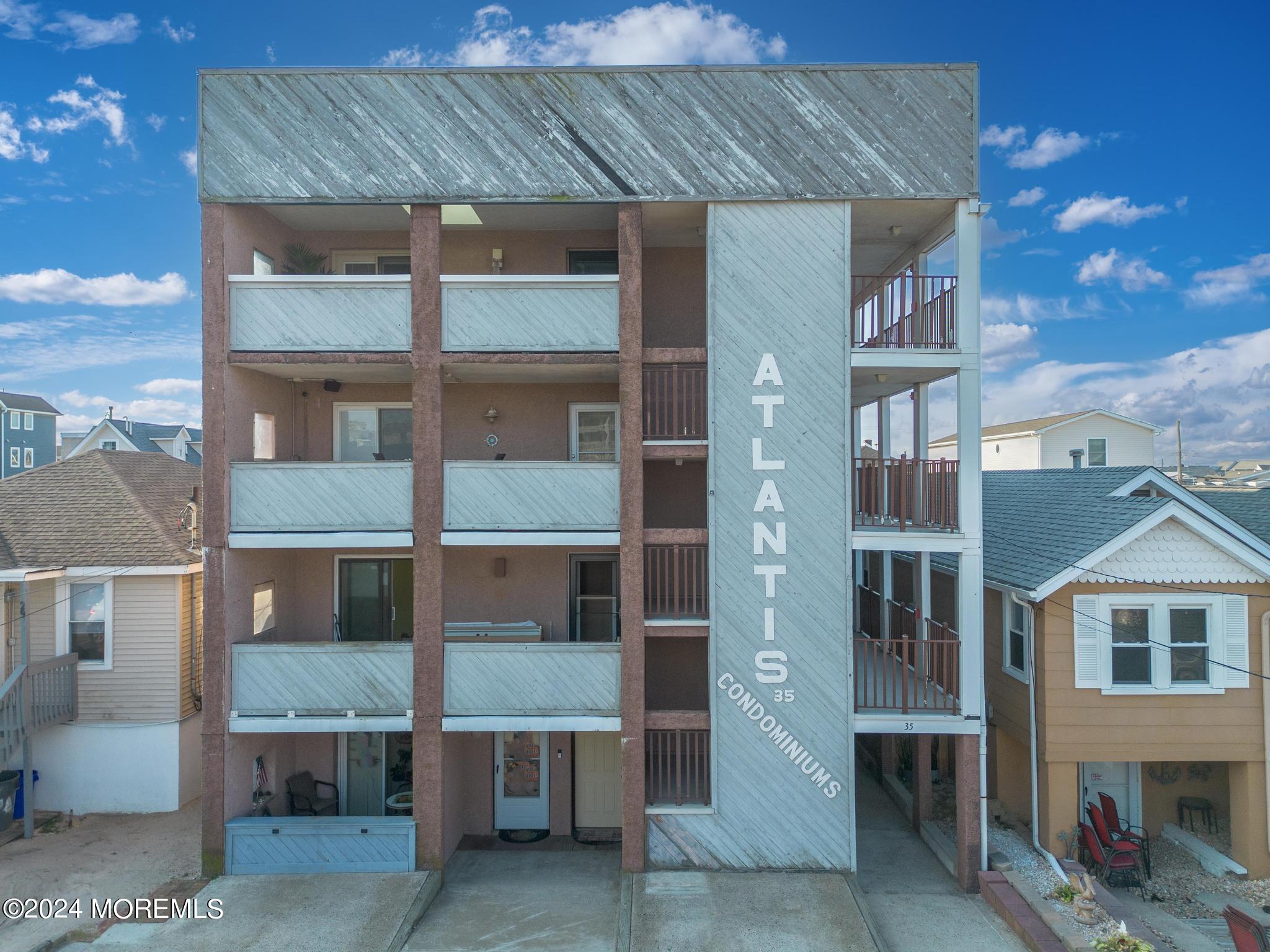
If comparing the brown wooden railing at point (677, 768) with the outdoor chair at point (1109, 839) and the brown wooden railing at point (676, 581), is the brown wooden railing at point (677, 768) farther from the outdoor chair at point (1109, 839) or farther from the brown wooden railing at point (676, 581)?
the outdoor chair at point (1109, 839)

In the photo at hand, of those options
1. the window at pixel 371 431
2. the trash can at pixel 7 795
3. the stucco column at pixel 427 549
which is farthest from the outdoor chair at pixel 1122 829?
the trash can at pixel 7 795

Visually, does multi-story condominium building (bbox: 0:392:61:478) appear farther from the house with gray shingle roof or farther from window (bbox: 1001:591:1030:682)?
window (bbox: 1001:591:1030:682)

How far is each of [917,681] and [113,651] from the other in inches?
529

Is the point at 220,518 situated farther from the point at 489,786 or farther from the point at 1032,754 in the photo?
the point at 1032,754

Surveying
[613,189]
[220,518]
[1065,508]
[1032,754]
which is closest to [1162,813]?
[1032,754]

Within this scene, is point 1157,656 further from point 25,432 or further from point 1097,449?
point 25,432

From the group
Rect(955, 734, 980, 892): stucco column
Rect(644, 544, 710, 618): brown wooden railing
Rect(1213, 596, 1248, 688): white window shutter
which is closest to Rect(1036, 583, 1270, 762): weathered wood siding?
Rect(1213, 596, 1248, 688): white window shutter

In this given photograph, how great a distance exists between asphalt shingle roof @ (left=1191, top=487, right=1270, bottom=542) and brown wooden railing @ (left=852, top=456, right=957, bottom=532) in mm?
5500

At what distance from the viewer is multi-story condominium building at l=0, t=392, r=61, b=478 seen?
145ft

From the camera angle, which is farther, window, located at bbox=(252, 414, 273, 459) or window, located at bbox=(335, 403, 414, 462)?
window, located at bbox=(335, 403, 414, 462)

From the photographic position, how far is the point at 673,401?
Answer: 10.5 metres

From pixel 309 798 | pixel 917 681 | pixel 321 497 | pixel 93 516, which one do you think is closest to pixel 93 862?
pixel 309 798

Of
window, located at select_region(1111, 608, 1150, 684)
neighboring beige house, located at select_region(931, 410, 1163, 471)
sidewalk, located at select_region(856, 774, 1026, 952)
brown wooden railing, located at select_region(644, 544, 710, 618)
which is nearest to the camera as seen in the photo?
sidewalk, located at select_region(856, 774, 1026, 952)

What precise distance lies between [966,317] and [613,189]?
5.15 m
